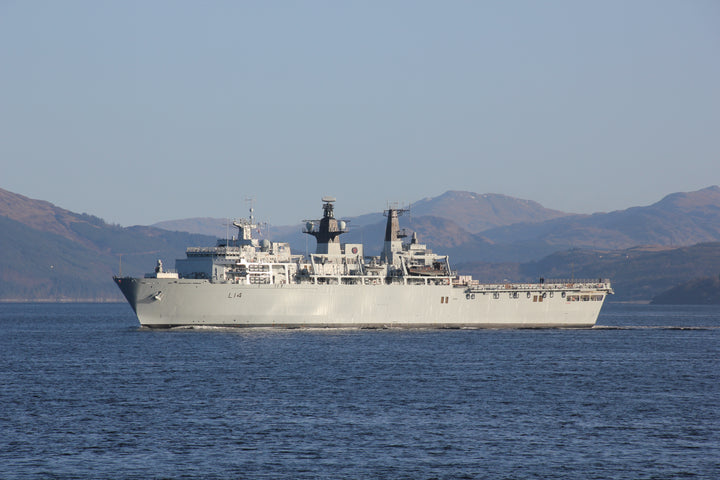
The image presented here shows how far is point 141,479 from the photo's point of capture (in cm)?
2744

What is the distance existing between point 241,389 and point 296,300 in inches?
1292

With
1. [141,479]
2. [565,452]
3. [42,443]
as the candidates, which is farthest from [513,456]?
[42,443]

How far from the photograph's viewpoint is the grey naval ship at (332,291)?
2904 inches

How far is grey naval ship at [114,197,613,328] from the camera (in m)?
73.8

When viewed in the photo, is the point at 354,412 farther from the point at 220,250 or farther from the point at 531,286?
the point at 531,286

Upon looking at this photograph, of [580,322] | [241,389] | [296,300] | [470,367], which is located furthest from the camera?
[580,322]

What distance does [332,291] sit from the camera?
3093 inches

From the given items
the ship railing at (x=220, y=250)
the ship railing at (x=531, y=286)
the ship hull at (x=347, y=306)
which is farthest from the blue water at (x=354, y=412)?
the ship railing at (x=531, y=286)

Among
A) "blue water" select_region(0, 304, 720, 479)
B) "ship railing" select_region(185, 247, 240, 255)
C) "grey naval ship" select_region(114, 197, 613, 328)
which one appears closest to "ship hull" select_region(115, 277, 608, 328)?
"grey naval ship" select_region(114, 197, 613, 328)

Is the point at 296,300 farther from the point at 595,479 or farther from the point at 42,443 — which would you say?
the point at 595,479

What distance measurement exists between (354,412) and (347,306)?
4147 cm

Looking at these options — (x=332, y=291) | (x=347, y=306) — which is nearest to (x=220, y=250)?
(x=332, y=291)

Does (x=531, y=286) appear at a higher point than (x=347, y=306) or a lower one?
higher

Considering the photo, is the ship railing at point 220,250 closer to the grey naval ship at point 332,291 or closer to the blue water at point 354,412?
the grey naval ship at point 332,291
